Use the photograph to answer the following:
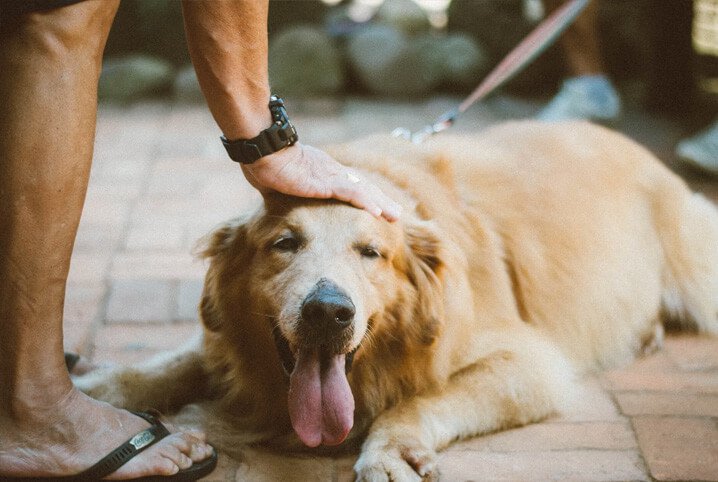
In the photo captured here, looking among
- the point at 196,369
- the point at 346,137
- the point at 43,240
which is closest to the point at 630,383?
the point at 196,369

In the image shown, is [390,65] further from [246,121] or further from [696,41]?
[246,121]

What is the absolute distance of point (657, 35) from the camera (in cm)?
658

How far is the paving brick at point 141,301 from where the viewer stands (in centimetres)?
337

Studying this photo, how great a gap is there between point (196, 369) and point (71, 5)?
1.29 metres

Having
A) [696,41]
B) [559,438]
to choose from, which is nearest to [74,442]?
[559,438]

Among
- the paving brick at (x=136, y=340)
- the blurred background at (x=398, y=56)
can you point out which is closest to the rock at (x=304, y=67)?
the blurred background at (x=398, y=56)

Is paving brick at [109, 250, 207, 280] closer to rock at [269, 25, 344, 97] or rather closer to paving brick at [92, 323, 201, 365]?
paving brick at [92, 323, 201, 365]

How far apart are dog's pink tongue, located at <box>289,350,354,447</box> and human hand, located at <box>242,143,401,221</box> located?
0.43 meters

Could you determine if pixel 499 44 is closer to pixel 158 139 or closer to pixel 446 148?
pixel 158 139

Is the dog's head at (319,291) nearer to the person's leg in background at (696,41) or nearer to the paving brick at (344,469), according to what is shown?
the paving brick at (344,469)

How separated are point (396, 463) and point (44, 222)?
3.51 ft

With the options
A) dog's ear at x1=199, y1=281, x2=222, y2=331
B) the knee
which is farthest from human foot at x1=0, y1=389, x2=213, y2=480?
the knee

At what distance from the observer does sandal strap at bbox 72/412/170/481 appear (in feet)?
6.85

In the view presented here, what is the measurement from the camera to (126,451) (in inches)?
84.6
